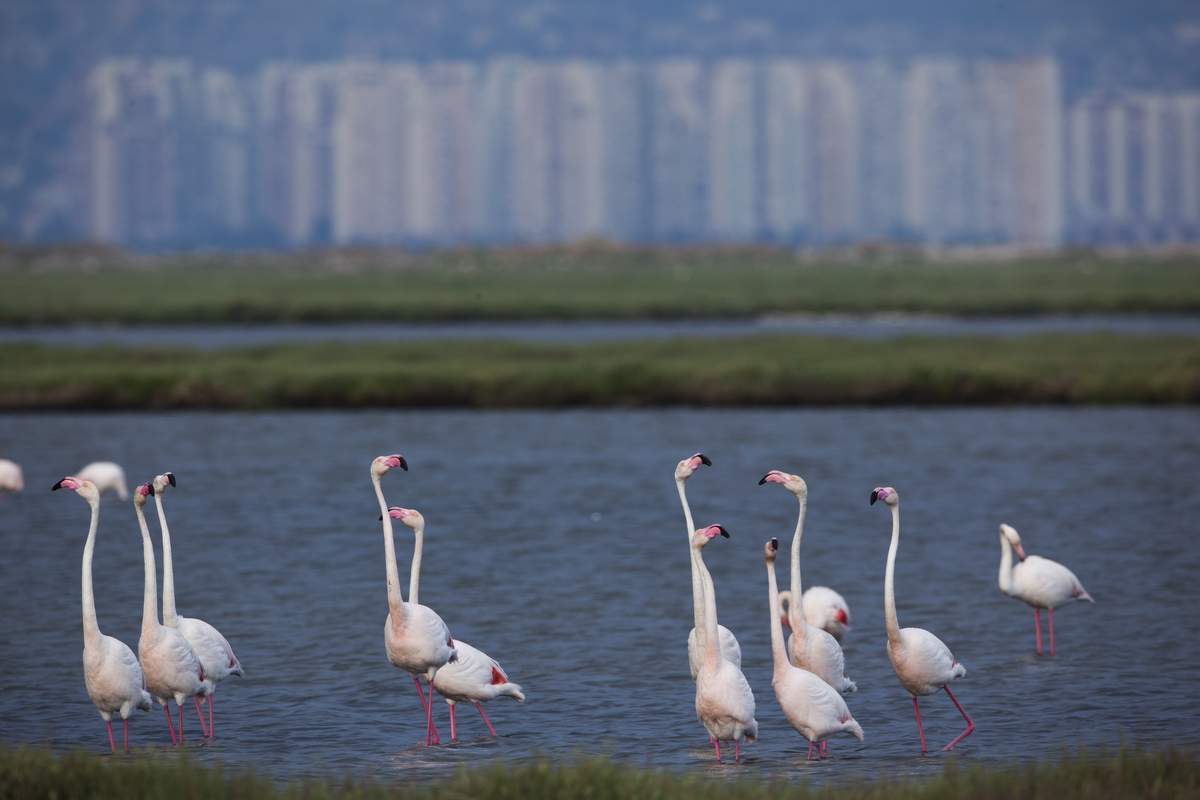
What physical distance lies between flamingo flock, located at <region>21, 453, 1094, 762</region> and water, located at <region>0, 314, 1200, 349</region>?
55.4 metres

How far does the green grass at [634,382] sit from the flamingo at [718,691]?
98.2 ft

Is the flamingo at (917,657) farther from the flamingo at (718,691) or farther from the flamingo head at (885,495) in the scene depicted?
the flamingo at (718,691)

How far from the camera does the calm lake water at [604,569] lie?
1734 centimetres

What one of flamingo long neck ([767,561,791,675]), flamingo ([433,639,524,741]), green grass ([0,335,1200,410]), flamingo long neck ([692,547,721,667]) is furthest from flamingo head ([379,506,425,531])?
green grass ([0,335,1200,410])

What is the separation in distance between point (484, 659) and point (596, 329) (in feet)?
219

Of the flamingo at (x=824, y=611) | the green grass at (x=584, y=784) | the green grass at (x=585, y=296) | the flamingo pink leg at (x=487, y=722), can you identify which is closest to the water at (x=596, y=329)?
the green grass at (x=585, y=296)

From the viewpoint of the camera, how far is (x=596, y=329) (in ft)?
274

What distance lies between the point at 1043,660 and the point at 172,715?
26.7 feet

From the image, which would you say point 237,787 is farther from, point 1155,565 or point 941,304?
point 941,304

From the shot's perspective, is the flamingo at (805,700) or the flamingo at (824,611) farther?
the flamingo at (824,611)

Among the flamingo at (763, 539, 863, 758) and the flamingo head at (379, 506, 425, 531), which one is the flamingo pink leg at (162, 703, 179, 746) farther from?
the flamingo at (763, 539, 863, 758)

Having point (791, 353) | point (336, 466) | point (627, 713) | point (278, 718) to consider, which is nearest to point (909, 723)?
point (627, 713)

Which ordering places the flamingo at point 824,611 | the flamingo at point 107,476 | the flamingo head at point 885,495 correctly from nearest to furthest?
the flamingo head at point 885,495 → the flamingo at point 824,611 → the flamingo at point 107,476

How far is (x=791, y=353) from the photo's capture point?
52.3 meters
